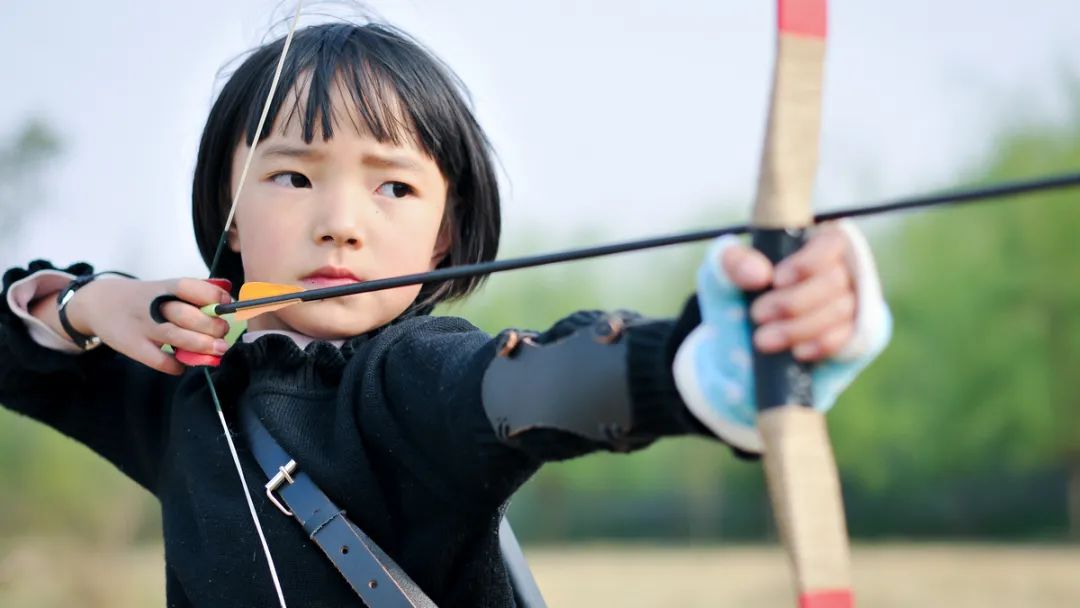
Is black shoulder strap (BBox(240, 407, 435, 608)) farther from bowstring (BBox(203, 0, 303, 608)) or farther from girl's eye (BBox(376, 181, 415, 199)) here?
girl's eye (BBox(376, 181, 415, 199))

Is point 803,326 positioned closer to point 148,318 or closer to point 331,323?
point 331,323

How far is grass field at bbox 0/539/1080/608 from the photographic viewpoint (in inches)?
394

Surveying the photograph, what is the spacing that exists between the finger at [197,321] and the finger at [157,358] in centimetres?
7

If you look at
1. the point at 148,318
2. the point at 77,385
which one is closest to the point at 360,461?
the point at 148,318

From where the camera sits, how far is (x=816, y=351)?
2.83 feet

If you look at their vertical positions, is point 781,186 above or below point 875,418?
above

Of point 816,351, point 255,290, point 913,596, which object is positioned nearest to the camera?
point 816,351

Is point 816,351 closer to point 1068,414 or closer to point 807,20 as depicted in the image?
point 807,20

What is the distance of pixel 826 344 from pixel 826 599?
18 cm

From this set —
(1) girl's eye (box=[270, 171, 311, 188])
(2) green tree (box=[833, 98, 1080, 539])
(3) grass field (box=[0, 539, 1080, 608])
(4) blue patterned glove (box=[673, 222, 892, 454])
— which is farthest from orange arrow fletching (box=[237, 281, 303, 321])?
(2) green tree (box=[833, 98, 1080, 539])

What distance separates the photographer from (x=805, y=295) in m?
0.86

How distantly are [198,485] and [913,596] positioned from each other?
38.9ft

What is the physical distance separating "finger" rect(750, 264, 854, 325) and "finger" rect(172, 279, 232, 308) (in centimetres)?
84

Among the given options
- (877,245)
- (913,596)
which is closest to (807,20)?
(913,596)
